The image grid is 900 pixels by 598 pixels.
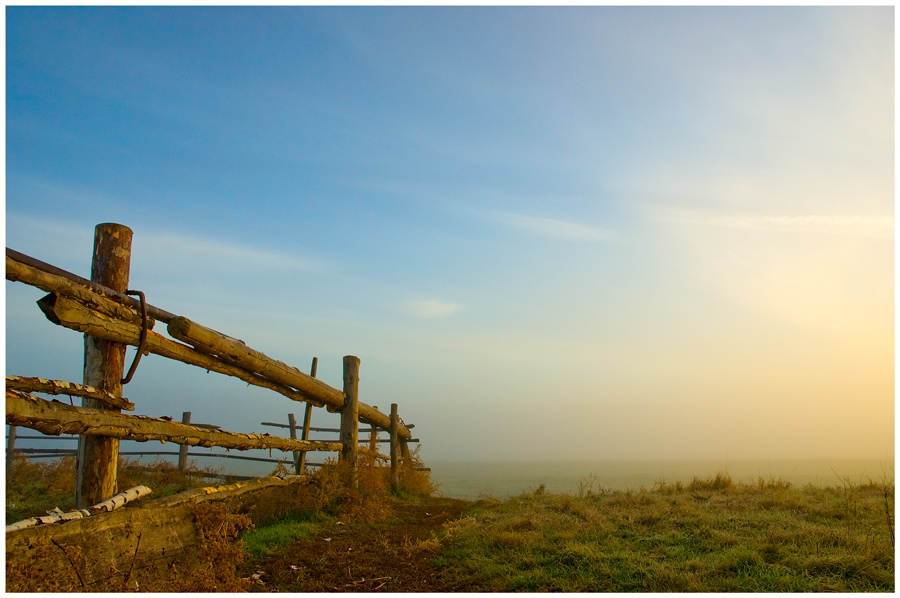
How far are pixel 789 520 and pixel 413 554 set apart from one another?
13.3ft

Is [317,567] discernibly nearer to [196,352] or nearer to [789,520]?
[196,352]

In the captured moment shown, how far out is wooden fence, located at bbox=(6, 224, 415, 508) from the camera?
11.7ft

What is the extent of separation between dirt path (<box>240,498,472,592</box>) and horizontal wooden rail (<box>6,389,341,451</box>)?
1319 mm

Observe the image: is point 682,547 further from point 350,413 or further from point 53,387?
point 350,413

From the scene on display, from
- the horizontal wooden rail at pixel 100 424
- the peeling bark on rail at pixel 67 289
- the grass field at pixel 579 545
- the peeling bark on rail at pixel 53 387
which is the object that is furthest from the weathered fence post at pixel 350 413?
the peeling bark on rail at pixel 53 387

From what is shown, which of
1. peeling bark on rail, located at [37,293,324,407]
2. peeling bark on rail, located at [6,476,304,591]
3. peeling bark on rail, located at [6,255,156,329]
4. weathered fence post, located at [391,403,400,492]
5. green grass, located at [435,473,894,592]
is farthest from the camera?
weathered fence post, located at [391,403,400,492]

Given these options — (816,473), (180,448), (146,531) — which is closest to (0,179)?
(146,531)

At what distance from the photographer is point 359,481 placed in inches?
359

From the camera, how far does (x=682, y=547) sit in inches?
196

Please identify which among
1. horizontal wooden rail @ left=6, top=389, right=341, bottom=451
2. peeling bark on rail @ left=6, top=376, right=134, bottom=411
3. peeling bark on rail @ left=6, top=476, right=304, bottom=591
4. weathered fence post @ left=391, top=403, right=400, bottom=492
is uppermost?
peeling bark on rail @ left=6, top=376, right=134, bottom=411

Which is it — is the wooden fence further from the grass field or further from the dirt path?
the dirt path

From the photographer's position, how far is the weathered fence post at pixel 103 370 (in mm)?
4363

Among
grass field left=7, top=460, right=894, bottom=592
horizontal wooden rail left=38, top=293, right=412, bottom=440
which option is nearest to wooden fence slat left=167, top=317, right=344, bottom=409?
horizontal wooden rail left=38, top=293, right=412, bottom=440

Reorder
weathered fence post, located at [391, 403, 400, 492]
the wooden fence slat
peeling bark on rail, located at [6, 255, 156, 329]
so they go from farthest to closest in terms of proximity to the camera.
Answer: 1. weathered fence post, located at [391, 403, 400, 492]
2. the wooden fence slat
3. peeling bark on rail, located at [6, 255, 156, 329]
